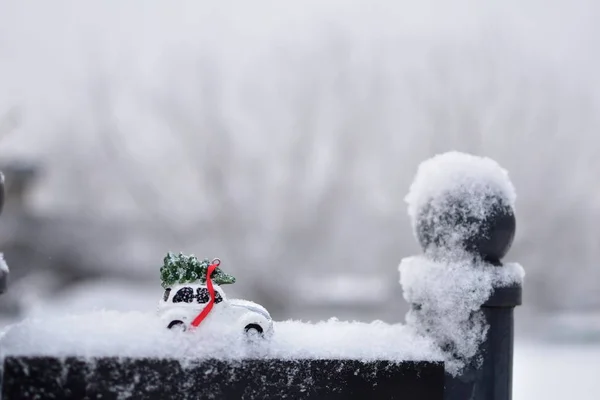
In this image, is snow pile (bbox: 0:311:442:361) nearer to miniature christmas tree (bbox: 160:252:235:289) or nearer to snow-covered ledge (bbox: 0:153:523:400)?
snow-covered ledge (bbox: 0:153:523:400)

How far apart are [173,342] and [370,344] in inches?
31.0

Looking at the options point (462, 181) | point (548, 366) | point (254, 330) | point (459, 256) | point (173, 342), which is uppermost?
point (548, 366)

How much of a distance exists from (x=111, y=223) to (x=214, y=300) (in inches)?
632

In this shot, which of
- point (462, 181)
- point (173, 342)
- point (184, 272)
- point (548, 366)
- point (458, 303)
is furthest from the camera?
point (548, 366)

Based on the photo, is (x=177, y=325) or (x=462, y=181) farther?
(x=462, y=181)

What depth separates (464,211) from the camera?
2578 millimetres

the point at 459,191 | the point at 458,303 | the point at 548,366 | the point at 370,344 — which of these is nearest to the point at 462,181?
the point at 459,191

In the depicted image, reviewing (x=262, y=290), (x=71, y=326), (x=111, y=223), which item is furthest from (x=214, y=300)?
(x=111, y=223)

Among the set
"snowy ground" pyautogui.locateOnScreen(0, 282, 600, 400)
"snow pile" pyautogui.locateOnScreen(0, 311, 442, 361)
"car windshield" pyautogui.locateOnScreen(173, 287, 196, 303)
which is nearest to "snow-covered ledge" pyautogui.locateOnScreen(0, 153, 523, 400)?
"snow pile" pyautogui.locateOnScreen(0, 311, 442, 361)

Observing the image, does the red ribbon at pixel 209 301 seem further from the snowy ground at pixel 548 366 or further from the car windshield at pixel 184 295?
the snowy ground at pixel 548 366

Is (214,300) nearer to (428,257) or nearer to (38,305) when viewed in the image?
(428,257)

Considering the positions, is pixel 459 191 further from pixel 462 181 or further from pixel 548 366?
pixel 548 366

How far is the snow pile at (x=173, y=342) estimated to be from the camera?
6.91 feet

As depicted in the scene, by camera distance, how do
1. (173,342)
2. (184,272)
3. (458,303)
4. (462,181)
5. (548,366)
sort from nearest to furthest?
(173,342) → (184,272) → (458,303) → (462,181) → (548,366)
